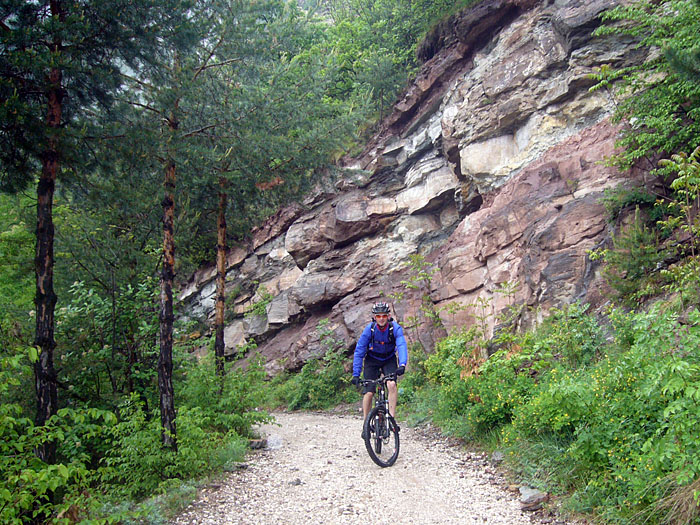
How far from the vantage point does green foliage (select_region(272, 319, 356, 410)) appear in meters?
13.5

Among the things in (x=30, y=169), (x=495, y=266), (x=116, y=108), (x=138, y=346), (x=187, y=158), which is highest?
(x=116, y=108)

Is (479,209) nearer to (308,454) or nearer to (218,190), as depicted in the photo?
(218,190)

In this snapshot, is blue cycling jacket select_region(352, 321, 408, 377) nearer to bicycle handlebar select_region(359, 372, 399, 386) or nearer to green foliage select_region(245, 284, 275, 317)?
bicycle handlebar select_region(359, 372, 399, 386)

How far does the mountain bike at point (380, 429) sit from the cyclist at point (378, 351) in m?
0.12

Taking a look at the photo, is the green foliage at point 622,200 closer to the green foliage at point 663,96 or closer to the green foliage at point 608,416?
the green foliage at point 663,96

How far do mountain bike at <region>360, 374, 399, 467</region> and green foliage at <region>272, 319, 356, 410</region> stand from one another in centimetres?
721

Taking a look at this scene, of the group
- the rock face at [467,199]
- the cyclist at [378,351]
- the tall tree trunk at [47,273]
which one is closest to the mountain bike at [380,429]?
the cyclist at [378,351]

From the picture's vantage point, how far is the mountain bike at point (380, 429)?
5.93 metres

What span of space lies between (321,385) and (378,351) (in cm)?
781

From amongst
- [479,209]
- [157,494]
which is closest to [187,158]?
[157,494]

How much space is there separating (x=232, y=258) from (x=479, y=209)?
13666mm

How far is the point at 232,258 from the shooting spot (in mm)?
23250

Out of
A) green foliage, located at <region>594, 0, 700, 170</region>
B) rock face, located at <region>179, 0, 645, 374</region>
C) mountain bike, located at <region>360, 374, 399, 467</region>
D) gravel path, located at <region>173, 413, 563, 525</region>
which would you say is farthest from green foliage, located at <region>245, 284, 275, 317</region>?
green foliage, located at <region>594, 0, 700, 170</region>

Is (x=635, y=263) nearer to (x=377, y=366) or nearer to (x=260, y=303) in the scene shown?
(x=377, y=366)
